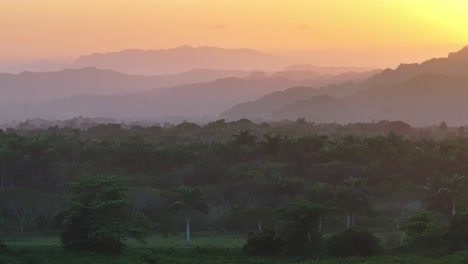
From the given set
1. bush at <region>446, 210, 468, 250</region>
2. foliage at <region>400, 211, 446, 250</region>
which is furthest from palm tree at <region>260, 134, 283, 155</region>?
bush at <region>446, 210, 468, 250</region>

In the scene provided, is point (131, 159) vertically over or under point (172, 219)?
over

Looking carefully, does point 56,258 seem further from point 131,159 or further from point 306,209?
point 131,159

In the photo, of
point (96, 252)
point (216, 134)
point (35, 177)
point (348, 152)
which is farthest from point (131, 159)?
point (216, 134)

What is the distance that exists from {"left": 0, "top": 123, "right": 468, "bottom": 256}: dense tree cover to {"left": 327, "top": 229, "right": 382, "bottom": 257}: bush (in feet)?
2.49

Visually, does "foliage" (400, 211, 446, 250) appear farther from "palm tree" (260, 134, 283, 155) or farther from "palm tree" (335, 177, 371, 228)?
"palm tree" (260, 134, 283, 155)

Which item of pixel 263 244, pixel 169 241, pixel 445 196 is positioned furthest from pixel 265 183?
pixel 263 244

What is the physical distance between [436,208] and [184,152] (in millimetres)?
23842

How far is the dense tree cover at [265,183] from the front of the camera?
39.8 m

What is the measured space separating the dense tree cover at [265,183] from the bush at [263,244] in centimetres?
11

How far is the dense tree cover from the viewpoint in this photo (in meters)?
39.8

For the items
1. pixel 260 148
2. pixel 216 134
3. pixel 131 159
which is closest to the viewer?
pixel 131 159

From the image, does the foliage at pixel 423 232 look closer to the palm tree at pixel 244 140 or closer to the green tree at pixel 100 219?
the green tree at pixel 100 219

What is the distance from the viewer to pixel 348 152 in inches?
2242

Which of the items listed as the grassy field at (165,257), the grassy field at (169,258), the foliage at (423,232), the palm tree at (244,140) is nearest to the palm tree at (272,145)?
the palm tree at (244,140)
